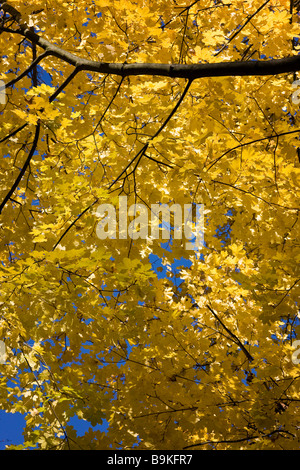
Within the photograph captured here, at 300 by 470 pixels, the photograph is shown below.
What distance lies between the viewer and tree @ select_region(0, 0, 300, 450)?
2725mm

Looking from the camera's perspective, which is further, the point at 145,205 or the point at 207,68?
the point at 145,205

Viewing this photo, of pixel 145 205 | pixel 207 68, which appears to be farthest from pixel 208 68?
pixel 145 205

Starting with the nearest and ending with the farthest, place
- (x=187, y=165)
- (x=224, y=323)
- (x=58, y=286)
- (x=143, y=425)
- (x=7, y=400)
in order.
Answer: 1. (x=58, y=286)
2. (x=187, y=165)
3. (x=7, y=400)
4. (x=143, y=425)
5. (x=224, y=323)

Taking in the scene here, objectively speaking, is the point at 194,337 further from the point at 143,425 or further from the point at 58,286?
the point at 58,286

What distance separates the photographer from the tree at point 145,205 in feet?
8.94

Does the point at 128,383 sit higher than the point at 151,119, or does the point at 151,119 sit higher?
the point at 151,119

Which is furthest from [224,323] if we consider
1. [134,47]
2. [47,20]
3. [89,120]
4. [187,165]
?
[47,20]

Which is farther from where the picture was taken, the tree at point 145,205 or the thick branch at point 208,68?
the tree at point 145,205

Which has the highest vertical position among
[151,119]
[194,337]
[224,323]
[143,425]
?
[151,119]

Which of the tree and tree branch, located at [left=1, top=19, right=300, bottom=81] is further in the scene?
the tree

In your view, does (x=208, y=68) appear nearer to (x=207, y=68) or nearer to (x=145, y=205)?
(x=207, y=68)

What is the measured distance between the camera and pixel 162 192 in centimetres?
373

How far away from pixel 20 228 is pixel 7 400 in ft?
5.26

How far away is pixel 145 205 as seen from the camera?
3541mm
